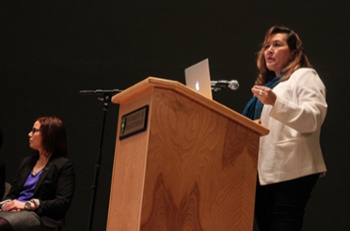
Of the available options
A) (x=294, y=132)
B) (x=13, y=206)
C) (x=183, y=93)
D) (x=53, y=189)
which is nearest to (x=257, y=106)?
(x=294, y=132)

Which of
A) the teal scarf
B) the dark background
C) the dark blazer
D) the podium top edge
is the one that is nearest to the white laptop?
the podium top edge

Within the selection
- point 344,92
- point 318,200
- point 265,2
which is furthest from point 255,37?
point 318,200

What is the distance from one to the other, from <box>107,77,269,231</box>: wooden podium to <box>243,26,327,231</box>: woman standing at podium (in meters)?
0.24

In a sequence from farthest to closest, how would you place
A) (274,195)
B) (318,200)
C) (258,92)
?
(318,200)
(274,195)
(258,92)

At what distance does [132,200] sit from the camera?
5.17ft

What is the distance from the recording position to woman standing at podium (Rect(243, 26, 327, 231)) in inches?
78.9

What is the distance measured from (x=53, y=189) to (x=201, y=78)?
1.57 m

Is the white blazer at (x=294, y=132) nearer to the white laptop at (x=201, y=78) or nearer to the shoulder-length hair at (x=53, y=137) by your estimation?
the white laptop at (x=201, y=78)

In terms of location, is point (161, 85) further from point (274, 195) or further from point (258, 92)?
point (274, 195)

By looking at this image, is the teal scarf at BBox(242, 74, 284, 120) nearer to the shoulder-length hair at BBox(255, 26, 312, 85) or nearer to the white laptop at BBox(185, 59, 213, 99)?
the shoulder-length hair at BBox(255, 26, 312, 85)

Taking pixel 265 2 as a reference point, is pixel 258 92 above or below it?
below

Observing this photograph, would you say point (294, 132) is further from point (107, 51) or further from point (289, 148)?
point (107, 51)

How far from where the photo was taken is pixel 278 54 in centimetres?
235

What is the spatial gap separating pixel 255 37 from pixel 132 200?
2.53 metres
